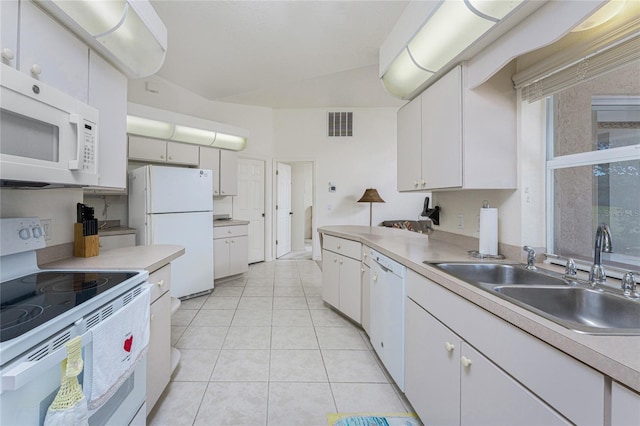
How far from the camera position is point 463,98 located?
5.41ft

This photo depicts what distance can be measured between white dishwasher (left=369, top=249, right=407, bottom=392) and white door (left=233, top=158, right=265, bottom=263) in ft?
11.9

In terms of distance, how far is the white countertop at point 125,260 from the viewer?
140cm

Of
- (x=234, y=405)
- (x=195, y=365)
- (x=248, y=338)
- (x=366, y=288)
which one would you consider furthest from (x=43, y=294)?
(x=366, y=288)

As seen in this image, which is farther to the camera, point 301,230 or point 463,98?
point 301,230

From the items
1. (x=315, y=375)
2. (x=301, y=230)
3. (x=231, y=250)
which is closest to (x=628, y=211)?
(x=315, y=375)

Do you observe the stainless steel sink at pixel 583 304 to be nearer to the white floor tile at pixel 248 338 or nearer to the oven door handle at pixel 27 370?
the oven door handle at pixel 27 370

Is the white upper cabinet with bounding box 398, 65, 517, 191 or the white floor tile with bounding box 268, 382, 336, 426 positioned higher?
the white upper cabinet with bounding box 398, 65, 517, 191

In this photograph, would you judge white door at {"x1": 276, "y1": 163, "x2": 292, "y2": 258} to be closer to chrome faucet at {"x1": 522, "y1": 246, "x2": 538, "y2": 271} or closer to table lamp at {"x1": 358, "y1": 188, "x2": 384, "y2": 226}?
table lamp at {"x1": 358, "y1": 188, "x2": 384, "y2": 226}

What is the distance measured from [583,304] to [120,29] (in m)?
2.54

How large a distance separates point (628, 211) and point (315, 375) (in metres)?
1.96

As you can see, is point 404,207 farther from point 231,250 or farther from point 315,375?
point 315,375

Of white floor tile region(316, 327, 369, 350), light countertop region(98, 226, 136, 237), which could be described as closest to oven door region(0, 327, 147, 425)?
white floor tile region(316, 327, 369, 350)

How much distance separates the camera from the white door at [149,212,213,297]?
10.3 feet

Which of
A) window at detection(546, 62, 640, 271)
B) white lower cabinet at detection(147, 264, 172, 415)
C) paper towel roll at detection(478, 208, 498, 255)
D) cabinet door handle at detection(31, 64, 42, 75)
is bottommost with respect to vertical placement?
white lower cabinet at detection(147, 264, 172, 415)
